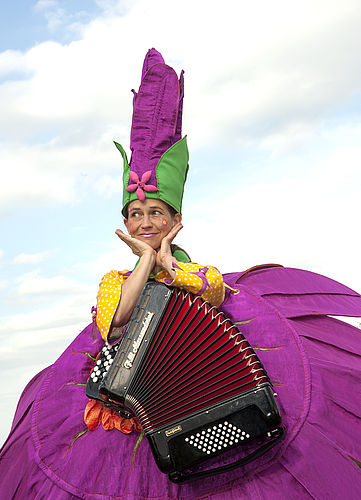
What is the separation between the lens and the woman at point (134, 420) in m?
2.89

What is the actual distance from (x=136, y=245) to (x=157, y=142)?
721mm

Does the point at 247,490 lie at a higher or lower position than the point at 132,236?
lower

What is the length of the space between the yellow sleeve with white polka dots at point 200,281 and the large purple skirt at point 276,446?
161 mm

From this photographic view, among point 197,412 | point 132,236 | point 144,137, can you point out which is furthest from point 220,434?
point 144,137

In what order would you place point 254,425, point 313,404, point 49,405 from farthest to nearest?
1. point 49,405
2. point 313,404
3. point 254,425

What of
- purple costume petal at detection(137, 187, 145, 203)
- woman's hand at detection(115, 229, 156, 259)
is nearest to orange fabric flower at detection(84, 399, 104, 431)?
woman's hand at detection(115, 229, 156, 259)

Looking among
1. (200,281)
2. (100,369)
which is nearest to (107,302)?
(100,369)

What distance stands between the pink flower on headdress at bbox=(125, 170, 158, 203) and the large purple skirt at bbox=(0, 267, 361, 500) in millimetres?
824

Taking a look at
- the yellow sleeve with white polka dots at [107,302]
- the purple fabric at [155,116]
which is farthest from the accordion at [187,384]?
the purple fabric at [155,116]

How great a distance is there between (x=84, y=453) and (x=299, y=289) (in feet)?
5.69

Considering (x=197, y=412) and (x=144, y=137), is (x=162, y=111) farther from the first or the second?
(x=197, y=412)

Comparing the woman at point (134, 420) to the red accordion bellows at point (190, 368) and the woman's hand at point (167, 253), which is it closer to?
the woman's hand at point (167, 253)

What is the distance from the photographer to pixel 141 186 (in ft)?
12.0

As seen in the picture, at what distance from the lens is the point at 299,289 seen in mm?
3934
